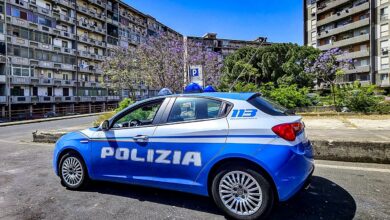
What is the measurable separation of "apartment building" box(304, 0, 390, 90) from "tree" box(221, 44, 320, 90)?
34.4 ft

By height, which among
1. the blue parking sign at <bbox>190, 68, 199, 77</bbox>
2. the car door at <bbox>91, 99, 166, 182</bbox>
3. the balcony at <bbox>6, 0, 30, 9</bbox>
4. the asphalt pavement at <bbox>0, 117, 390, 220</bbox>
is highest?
the balcony at <bbox>6, 0, 30, 9</bbox>

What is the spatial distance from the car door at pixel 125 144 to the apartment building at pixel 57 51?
36228 mm

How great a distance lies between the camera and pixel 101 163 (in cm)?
445

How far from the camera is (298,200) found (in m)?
4.04

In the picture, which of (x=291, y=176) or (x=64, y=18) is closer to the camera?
(x=291, y=176)

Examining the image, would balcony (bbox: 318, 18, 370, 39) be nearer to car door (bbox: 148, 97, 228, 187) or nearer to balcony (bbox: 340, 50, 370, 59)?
balcony (bbox: 340, 50, 370, 59)

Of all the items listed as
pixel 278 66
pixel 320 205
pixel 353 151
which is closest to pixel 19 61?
pixel 278 66

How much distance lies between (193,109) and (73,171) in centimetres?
236

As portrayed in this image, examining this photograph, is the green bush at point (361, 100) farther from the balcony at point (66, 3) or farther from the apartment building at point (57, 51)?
the balcony at point (66, 3)

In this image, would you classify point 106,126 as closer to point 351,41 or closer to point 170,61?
point 170,61


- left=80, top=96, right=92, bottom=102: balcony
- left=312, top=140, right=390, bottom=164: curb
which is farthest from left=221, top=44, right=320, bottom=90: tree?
left=312, top=140, right=390, bottom=164: curb

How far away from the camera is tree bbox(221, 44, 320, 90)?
113 ft

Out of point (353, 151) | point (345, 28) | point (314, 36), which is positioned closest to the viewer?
point (353, 151)

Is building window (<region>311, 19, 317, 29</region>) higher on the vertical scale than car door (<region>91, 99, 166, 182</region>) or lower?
higher
